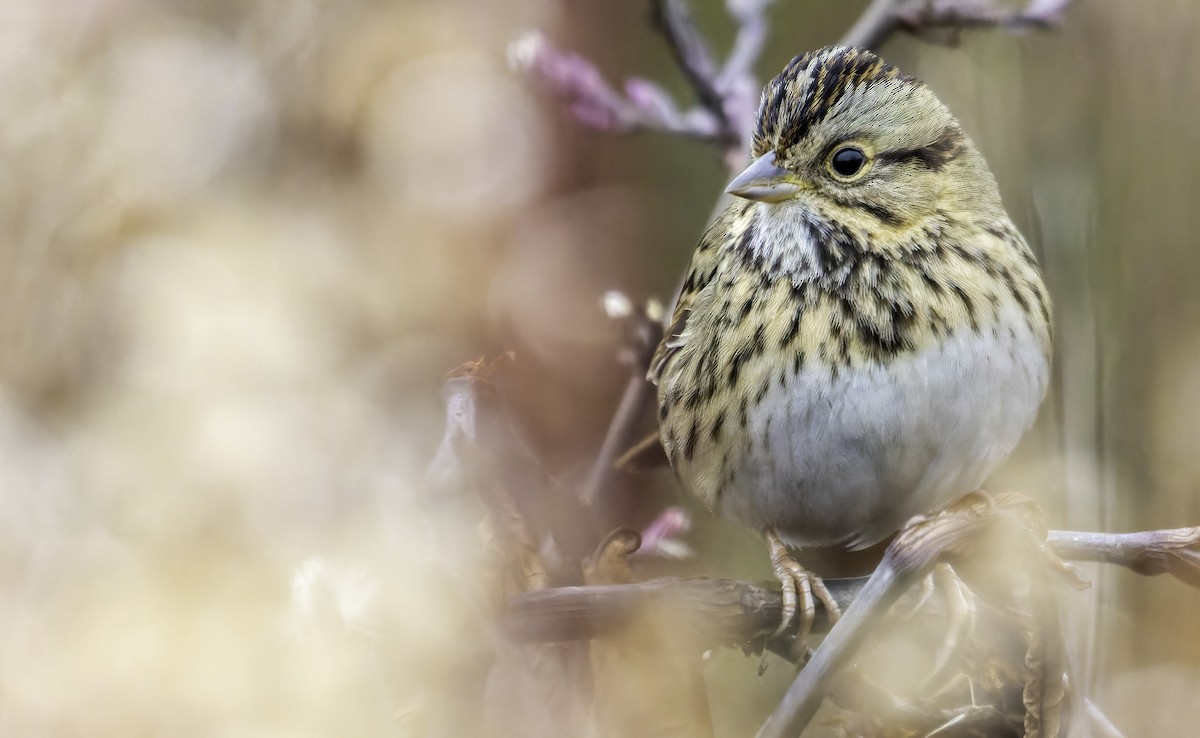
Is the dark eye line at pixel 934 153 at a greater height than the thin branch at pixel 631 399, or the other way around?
the dark eye line at pixel 934 153

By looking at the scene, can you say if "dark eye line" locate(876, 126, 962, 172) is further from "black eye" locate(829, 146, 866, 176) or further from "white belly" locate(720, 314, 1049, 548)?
→ "white belly" locate(720, 314, 1049, 548)

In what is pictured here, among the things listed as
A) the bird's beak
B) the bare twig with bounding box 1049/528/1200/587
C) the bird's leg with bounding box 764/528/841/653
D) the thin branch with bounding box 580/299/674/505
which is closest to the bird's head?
the bird's beak

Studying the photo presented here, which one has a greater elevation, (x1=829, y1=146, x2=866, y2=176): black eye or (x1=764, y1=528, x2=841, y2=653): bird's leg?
(x1=829, y1=146, x2=866, y2=176): black eye

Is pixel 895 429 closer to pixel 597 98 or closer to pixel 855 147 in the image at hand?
pixel 855 147

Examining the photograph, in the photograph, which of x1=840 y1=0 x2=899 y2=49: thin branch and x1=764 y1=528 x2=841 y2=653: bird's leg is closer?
x1=764 y1=528 x2=841 y2=653: bird's leg

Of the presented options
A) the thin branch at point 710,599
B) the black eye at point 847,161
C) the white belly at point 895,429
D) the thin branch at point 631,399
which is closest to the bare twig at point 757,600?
the thin branch at point 710,599

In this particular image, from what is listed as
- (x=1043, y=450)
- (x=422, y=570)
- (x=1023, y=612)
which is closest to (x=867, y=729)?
(x=1023, y=612)

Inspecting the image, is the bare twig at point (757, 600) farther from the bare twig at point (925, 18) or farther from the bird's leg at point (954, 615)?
the bare twig at point (925, 18)
